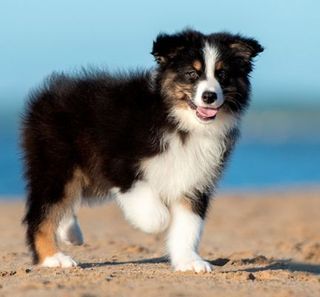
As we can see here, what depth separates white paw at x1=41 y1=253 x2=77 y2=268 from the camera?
7844 millimetres

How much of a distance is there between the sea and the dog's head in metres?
1.68

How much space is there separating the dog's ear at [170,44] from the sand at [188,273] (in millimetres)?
1825

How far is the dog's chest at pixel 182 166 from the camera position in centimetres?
759

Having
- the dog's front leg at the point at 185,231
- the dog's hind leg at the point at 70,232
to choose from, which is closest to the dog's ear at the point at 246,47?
the dog's front leg at the point at 185,231

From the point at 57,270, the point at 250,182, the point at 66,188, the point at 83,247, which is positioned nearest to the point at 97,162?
the point at 66,188

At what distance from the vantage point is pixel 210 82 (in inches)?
293

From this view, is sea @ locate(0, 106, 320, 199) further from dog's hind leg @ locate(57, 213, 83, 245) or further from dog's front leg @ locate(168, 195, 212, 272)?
dog's front leg @ locate(168, 195, 212, 272)

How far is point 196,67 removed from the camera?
24.9ft

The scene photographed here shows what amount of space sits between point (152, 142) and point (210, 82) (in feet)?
2.28

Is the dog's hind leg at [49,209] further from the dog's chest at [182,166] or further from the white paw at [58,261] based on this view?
the dog's chest at [182,166]

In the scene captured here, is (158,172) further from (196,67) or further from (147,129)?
(196,67)

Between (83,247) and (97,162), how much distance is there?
2.08 meters

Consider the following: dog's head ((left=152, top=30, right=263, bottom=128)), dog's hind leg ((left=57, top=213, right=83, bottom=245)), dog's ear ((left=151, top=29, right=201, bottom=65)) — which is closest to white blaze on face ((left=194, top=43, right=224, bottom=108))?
dog's head ((left=152, top=30, right=263, bottom=128))

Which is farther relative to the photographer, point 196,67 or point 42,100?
point 42,100
